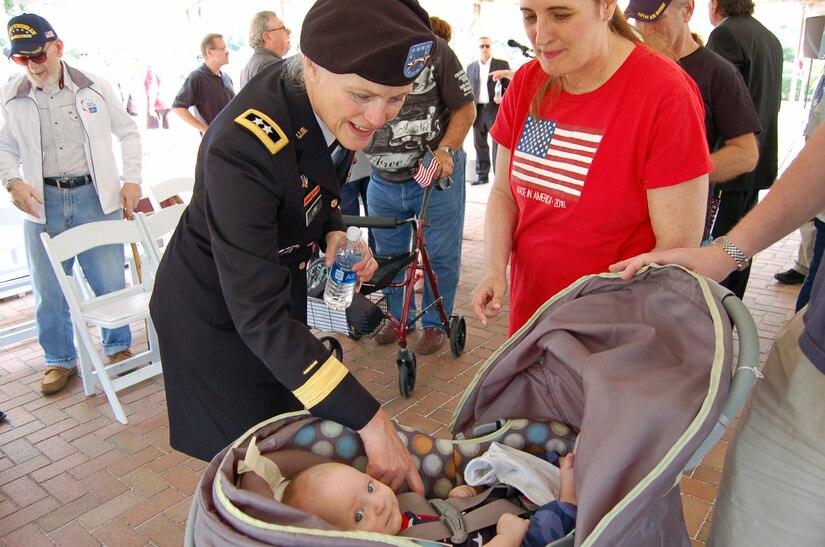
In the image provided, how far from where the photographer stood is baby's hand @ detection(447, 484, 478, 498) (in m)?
1.49

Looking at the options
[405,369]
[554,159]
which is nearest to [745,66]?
[554,159]

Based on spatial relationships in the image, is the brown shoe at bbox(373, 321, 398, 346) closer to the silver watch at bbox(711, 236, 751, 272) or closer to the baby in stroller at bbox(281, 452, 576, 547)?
the baby in stroller at bbox(281, 452, 576, 547)

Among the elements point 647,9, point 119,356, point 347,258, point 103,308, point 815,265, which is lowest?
point 119,356

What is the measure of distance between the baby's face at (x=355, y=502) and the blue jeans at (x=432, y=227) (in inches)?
81.1

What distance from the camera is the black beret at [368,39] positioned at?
1.09 metres

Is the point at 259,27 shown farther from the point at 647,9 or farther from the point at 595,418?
the point at 595,418

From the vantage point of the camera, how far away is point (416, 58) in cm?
114

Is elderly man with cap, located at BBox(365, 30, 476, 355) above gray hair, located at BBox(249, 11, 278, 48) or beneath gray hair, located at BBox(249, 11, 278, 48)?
beneath

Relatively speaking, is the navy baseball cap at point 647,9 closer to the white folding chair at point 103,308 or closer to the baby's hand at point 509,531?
the baby's hand at point 509,531

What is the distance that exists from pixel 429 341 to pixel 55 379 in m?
2.04

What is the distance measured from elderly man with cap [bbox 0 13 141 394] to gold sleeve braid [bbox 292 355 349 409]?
102 inches

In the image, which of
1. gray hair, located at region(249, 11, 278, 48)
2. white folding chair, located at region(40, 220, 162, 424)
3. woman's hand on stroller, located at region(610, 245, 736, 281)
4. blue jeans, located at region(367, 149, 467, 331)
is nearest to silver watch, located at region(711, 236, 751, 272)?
woman's hand on stroller, located at region(610, 245, 736, 281)

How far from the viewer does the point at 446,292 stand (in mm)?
3662

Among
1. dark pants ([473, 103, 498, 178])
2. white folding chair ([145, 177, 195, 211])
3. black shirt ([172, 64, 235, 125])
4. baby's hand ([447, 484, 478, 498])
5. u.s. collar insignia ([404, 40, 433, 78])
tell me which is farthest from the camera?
dark pants ([473, 103, 498, 178])
